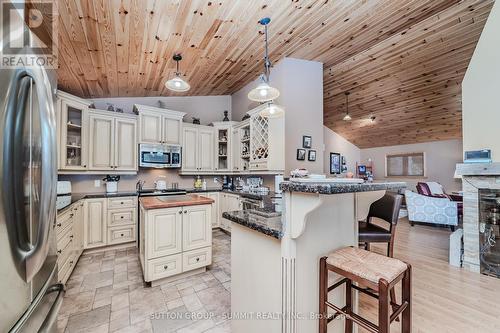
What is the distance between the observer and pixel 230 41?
2.96m

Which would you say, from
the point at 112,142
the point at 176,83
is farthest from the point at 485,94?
the point at 112,142

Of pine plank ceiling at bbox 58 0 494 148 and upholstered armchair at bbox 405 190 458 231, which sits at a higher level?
pine plank ceiling at bbox 58 0 494 148

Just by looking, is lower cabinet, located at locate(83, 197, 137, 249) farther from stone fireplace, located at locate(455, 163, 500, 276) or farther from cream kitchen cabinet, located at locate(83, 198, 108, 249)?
stone fireplace, located at locate(455, 163, 500, 276)

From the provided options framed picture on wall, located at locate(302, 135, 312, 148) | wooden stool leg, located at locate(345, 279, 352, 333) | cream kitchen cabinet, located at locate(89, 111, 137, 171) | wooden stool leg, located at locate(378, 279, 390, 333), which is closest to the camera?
wooden stool leg, located at locate(378, 279, 390, 333)

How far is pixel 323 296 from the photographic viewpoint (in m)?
1.23

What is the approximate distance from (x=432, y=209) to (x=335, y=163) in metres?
3.20

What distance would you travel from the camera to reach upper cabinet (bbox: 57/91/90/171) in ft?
10.2

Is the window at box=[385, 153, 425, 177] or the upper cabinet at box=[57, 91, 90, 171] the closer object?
the upper cabinet at box=[57, 91, 90, 171]

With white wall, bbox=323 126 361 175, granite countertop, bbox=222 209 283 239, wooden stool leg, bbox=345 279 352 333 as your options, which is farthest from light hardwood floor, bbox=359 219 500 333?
white wall, bbox=323 126 361 175

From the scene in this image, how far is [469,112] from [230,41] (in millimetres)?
3444

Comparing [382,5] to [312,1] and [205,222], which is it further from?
[205,222]

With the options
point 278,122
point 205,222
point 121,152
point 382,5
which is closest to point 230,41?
point 278,122

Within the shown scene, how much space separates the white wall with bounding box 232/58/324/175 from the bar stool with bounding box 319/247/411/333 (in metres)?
2.57

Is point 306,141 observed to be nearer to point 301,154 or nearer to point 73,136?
point 301,154
